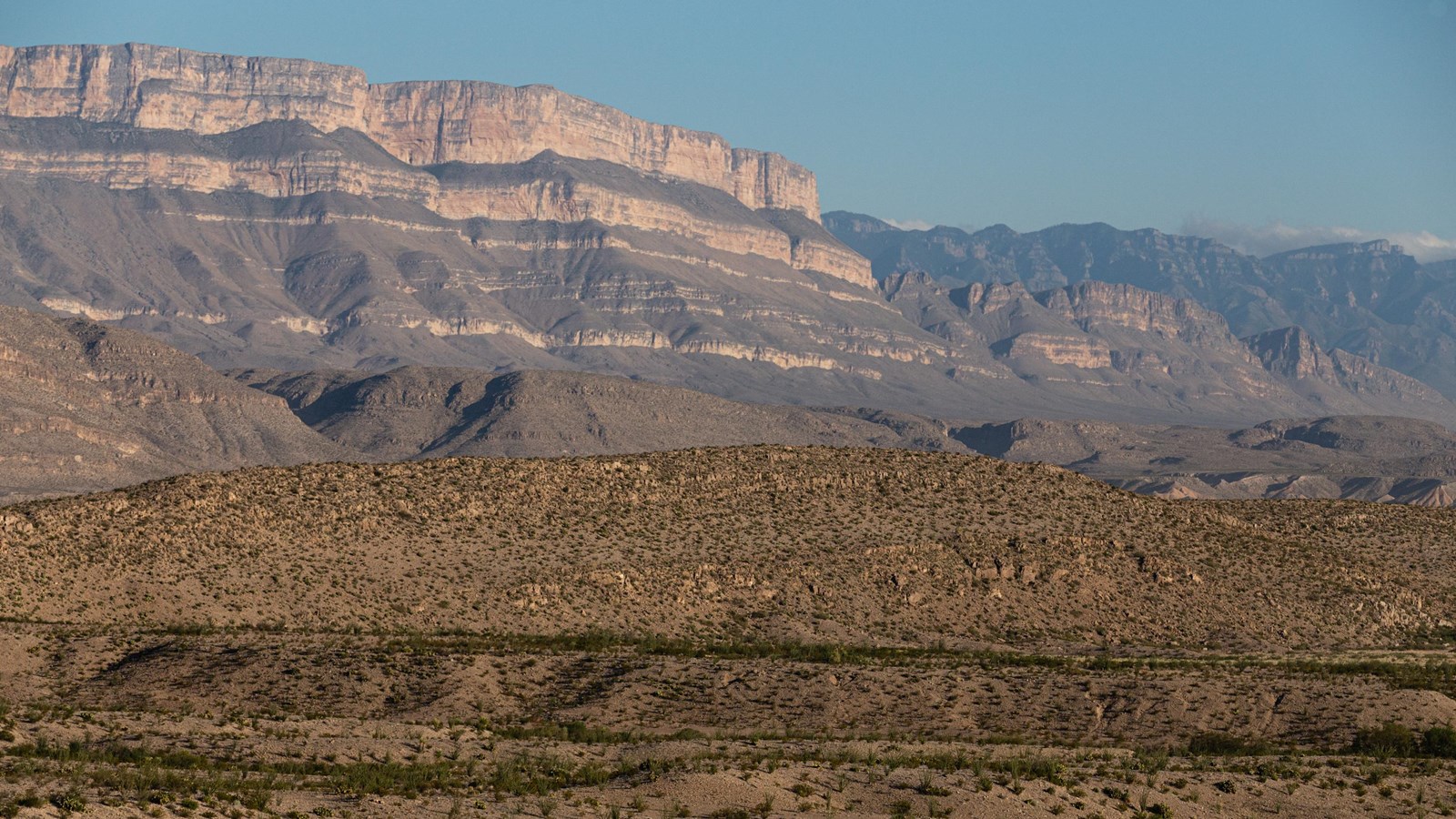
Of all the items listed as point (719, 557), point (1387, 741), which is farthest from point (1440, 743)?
point (719, 557)

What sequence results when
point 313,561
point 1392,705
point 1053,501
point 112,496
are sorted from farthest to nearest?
point 1053,501, point 112,496, point 313,561, point 1392,705

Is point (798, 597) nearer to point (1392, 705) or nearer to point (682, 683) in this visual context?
point (682, 683)

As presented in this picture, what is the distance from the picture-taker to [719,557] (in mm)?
80938

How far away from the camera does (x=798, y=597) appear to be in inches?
3068

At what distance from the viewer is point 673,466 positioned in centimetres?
9238

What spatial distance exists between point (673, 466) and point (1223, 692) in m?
38.5

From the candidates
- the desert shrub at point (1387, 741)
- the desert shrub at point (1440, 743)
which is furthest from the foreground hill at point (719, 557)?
the desert shrub at point (1440, 743)

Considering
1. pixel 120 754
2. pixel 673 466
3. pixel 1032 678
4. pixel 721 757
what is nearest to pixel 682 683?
pixel 1032 678

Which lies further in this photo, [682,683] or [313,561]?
[313,561]

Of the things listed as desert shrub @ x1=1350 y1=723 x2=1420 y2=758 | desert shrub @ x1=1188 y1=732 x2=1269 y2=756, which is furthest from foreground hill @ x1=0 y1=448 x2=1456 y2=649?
desert shrub @ x1=1350 y1=723 x2=1420 y2=758

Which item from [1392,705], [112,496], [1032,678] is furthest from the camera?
[112,496]

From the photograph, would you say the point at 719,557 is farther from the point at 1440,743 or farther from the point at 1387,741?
the point at 1440,743

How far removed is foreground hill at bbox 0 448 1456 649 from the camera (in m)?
73.2

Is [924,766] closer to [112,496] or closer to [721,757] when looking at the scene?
[721,757]
